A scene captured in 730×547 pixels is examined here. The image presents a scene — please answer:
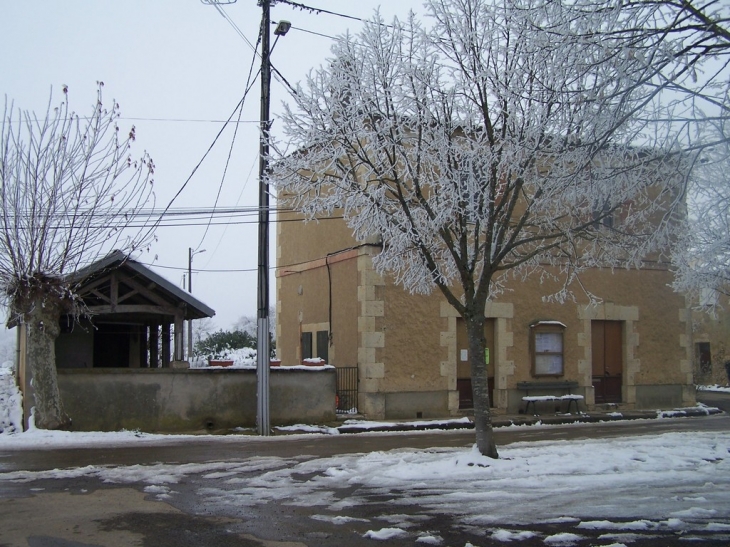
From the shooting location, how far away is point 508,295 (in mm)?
20516

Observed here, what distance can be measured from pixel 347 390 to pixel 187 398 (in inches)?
172

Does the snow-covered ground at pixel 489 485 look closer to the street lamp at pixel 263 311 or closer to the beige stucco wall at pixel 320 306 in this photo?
the street lamp at pixel 263 311

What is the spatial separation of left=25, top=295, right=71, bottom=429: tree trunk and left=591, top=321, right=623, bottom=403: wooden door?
15.2 m

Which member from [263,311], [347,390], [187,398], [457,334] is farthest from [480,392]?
[457,334]

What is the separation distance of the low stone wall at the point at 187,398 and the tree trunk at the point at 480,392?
7603mm

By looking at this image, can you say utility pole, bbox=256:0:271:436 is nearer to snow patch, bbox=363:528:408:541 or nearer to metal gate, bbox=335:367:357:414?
metal gate, bbox=335:367:357:414

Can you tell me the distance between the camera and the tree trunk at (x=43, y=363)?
1461 cm

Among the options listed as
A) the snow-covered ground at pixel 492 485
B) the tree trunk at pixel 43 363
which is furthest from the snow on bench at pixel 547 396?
the tree trunk at pixel 43 363

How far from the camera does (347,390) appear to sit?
19.0m

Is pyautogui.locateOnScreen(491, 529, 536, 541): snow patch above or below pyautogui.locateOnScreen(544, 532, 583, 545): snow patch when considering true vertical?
below

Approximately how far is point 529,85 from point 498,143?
0.90 meters

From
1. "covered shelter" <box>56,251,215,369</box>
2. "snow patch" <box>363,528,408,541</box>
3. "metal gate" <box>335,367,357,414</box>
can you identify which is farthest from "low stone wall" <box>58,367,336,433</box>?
"snow patch" <box>363,528,408,541</box>

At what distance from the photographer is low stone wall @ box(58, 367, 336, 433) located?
1565 cm

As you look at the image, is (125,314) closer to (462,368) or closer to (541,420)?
(462,368)
